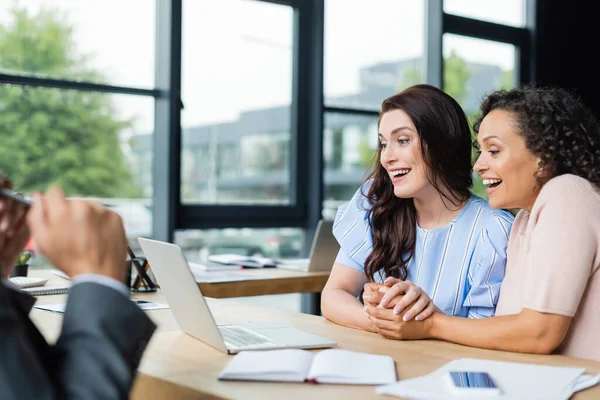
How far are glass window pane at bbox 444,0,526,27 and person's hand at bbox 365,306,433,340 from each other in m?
4.12

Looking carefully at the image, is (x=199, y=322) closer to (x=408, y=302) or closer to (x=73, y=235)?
(x=408, y=302)

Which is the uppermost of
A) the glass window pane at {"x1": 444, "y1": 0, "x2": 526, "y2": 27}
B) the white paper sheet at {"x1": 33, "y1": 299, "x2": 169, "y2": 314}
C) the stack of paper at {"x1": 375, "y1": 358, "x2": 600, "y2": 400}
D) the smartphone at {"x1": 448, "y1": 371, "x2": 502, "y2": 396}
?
the glass window pane at {"x1": 444, "y1": 0, "x2": 526, "y2": 27}

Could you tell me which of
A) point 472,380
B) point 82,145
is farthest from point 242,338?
point 82,145

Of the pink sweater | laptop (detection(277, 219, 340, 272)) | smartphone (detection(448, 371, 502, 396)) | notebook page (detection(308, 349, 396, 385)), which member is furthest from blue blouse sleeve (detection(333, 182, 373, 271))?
laptop (detection(277, 219, 340, 272))

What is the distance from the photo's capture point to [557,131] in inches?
68.7

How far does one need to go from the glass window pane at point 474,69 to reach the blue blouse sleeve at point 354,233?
127 inches

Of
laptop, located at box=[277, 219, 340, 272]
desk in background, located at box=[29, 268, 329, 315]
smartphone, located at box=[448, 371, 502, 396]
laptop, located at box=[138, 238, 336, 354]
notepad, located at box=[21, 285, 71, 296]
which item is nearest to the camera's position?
smartphone, located at box=[448, 371, 502, 396]

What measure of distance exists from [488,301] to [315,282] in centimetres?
145

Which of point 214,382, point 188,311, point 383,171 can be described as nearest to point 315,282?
point 383,171

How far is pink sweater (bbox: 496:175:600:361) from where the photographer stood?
1493 millimetres

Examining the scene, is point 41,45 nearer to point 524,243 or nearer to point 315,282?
point 315,282

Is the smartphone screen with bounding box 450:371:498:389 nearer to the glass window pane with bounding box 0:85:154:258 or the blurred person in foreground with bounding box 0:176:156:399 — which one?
the blurred person in foreground with bounding box 0:176:156:399

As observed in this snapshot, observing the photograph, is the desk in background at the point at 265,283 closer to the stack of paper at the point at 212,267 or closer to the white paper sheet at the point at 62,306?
the stack of paper at the point at 212,267

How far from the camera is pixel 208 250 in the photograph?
4430 mm
